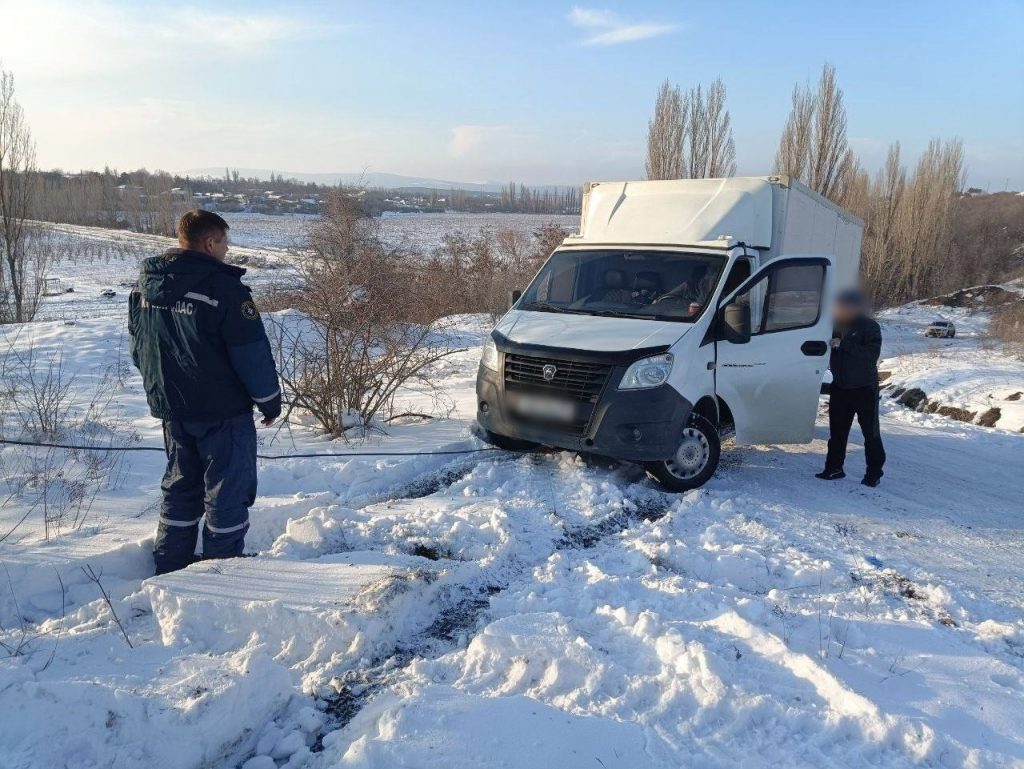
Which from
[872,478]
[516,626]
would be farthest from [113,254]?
[516,626]

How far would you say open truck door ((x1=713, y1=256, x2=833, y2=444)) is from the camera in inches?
252

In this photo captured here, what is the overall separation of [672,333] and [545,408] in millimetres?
1282

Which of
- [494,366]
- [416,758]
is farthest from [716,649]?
[494,366]

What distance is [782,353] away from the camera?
6508 mm

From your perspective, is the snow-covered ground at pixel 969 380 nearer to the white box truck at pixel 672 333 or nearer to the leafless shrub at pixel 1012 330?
the leafless shrub at pixel 1012 330

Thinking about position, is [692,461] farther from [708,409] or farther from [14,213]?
[14,213]

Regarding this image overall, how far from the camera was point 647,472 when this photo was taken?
20.5 feet

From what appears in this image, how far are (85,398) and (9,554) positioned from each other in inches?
249

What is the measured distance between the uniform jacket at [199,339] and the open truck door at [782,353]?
14.1 feet

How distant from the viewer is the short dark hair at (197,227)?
3898mm

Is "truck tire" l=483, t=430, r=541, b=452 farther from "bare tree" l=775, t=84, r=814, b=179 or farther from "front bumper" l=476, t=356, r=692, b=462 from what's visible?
"bare tree" l=775, t=84, r=814, b=179

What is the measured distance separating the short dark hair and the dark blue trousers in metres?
1.08

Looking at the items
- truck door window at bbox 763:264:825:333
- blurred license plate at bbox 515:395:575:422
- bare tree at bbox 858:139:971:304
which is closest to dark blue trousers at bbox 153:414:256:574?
blurred license plate at bbox 515:395:575:422

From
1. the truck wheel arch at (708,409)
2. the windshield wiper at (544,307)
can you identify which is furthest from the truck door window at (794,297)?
the windshield wiper at (544,307)
